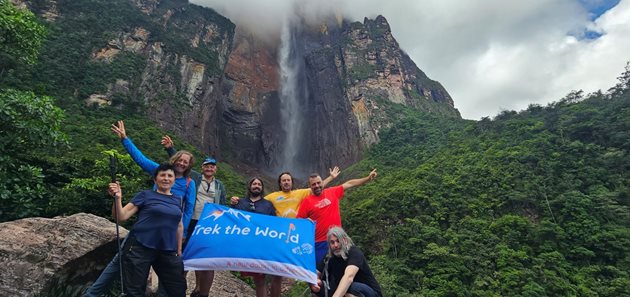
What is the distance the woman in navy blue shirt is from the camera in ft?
10.8

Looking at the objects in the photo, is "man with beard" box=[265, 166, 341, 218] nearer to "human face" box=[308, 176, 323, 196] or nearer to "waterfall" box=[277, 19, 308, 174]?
"human face" box=[308, 176, 323, 196]

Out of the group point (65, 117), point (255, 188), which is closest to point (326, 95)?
point (65, 117)

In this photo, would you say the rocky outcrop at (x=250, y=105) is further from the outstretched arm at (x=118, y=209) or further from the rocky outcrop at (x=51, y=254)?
the outstretched arm at (x=118, y=209)

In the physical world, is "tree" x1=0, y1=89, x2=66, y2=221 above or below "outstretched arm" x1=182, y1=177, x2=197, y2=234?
above

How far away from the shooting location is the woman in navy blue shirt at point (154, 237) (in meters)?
3.30

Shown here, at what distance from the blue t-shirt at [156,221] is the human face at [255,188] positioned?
3.99ft

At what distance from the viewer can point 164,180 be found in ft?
11.7

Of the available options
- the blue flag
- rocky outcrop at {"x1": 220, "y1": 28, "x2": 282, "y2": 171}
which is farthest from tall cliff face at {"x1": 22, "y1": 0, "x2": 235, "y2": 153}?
the blue flag

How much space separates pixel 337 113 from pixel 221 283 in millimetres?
57700

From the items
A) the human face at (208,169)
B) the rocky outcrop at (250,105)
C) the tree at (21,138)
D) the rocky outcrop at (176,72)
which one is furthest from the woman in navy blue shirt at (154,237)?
the rocky outcrop at (250,105)

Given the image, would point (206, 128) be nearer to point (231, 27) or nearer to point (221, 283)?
point (231, 27)

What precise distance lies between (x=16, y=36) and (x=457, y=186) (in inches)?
1031

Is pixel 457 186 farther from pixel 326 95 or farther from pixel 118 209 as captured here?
pixel 326 95

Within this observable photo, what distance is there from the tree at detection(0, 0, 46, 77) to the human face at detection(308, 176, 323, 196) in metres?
5.46
